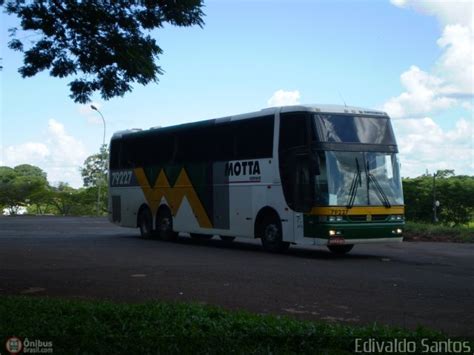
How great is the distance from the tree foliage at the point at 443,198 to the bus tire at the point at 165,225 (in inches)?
581

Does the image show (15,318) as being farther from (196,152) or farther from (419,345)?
(196,152)

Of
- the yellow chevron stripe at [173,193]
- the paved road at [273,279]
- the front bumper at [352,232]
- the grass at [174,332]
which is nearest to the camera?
the grass at [174,332]

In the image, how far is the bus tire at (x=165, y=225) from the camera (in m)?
20.9

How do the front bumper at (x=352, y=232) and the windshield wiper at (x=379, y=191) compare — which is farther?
the windshield wiper at (x=379, y=191)

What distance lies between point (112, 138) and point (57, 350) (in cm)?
1880

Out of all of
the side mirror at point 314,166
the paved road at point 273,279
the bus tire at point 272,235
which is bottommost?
the paved road at point 273,279

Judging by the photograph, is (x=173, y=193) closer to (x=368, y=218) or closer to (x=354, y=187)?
(x=354, y=187)

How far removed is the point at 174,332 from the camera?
6195 mm

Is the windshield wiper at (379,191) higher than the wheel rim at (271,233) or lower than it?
higher

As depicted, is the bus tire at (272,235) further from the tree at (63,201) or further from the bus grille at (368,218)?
the tree at (63,201)

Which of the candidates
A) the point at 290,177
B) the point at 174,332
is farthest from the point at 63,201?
the point at 174,332

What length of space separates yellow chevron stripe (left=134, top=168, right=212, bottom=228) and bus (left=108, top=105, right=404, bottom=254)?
0.04 metres

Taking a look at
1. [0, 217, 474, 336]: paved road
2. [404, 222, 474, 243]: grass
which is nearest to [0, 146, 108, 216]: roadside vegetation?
[404, 222, 474, 243]: grass

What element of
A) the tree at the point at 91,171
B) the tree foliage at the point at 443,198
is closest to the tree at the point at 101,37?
the tree foliage at the point at 443,198
